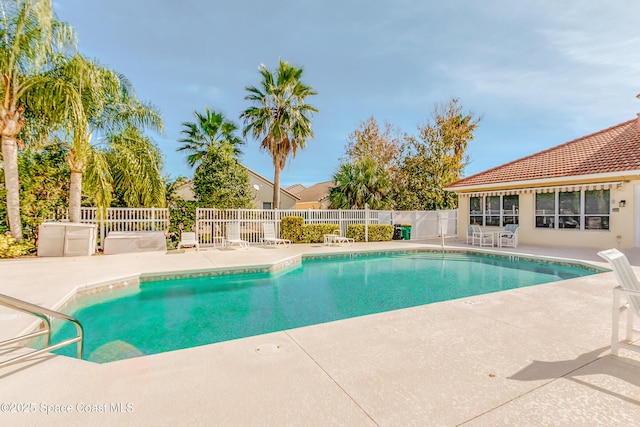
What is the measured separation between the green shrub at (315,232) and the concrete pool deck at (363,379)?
37.8ft

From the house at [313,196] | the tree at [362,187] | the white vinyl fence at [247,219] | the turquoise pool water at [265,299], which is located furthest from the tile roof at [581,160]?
the house at [313,196]

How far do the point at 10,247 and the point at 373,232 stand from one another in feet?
50.2

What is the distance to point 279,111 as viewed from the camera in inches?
671

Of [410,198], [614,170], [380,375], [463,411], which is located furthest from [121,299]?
[410,198]

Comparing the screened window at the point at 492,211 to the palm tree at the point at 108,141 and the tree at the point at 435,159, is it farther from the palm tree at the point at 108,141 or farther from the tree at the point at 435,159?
the palm tree at the point at 108,141

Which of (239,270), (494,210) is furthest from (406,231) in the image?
(239,270)

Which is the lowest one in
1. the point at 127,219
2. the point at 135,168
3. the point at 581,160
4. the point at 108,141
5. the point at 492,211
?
the point at 127,219

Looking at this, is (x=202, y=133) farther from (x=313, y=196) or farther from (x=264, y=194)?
(x=313, y=196)

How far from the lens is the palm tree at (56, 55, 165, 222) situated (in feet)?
32.9

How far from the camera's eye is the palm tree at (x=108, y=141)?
10016 mm

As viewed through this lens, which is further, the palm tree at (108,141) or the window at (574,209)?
the window at (574,209)

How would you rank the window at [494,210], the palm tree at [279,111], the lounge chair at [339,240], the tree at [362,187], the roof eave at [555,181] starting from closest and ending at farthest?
the roof eave at [555,181]
the lounge chair at [339,240]
the window at [494,210]
the palm tree at [279,111]
the tree at [362,187]

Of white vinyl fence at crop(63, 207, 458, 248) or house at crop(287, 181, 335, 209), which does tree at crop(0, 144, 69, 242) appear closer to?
white vinyl fence at crop(63, 207, 458, 248)

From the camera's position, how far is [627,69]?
1116 centimetres
